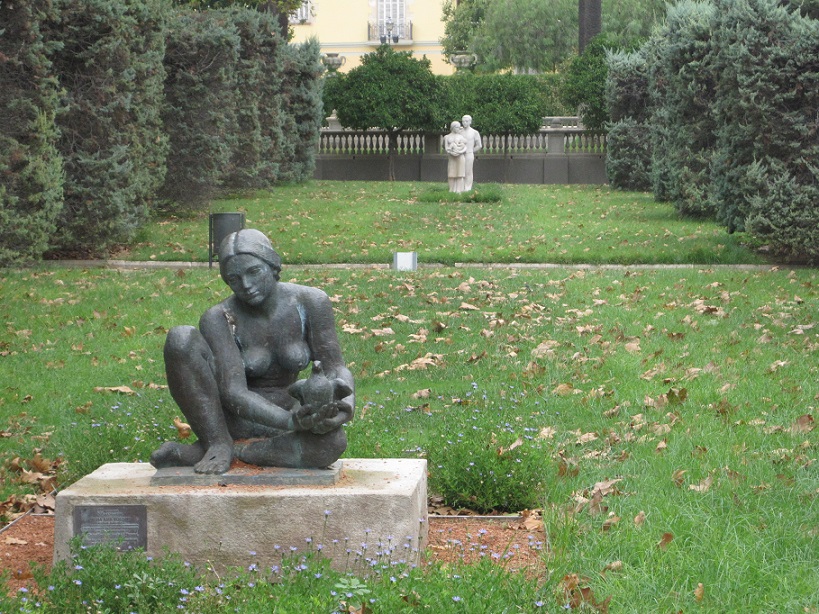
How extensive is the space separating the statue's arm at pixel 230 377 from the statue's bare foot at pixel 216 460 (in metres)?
0.18

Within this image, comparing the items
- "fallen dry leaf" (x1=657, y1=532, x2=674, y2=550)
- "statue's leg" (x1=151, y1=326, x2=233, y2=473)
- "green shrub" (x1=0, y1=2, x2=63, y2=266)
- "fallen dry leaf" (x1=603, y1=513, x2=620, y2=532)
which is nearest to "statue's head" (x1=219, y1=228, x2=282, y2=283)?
"statue's leg" (x1=151, y1=326, x2=233, y2=473)

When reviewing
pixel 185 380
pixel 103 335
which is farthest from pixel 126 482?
pixel 103 335

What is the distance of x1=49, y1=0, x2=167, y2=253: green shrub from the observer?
15570mm

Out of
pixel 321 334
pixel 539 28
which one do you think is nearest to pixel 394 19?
pixel 539 28

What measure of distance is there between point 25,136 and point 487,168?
82.2ft

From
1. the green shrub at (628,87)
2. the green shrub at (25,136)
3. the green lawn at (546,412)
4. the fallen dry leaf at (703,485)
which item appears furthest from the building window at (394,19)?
the fallen dry leaf at (703,485)

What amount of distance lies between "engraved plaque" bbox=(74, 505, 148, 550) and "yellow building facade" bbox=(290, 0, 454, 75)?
65.0 metres

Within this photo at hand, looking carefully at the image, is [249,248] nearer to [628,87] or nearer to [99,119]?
[99,119]

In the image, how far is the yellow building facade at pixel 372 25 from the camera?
225ft

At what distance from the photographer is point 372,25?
6862cm

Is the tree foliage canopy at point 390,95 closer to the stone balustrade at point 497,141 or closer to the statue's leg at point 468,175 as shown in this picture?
the stone balustrade at point 497,141

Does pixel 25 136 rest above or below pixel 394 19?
below

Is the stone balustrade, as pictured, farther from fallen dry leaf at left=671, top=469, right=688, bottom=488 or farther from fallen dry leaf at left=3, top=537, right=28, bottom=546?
fallen dry leaf at left=3, top=537, right=28, bottom=546

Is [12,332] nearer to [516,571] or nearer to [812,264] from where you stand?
[516,571]
